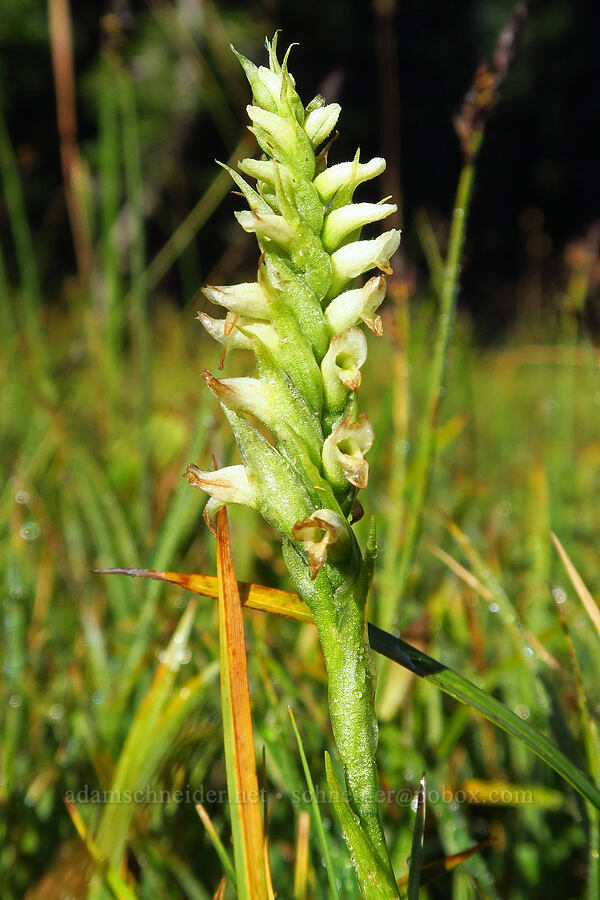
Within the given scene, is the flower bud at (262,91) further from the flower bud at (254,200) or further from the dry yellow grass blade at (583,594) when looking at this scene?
the dry yellow grass blade at (583,594)

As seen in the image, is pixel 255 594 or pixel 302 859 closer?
pixel 255 594

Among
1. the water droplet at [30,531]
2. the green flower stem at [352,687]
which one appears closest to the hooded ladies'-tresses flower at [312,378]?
the green flower stem at [352,687]

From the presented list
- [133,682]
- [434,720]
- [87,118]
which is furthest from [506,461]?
[87,118]

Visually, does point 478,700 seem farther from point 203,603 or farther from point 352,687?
point 203,603

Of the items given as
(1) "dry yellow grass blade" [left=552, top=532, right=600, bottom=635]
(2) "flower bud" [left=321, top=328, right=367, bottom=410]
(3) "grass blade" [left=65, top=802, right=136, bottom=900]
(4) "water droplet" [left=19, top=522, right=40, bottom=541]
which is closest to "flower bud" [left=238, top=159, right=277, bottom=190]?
(2) "flower bud" [left=321, top=328, right=367, bottom=410]

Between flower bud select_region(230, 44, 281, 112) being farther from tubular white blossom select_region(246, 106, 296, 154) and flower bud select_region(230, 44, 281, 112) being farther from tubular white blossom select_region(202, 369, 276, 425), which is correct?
tubular white blossom select_region(202, 369, 276, 425)

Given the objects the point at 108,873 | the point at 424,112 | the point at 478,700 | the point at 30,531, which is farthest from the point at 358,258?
the point at 424,112
